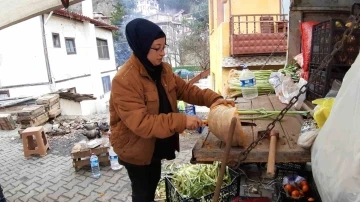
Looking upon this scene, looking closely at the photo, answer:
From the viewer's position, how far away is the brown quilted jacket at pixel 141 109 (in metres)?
1.78

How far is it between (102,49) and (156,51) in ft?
58.0

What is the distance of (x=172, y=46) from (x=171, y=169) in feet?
79.5

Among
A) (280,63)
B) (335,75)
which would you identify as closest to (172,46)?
(280,63)

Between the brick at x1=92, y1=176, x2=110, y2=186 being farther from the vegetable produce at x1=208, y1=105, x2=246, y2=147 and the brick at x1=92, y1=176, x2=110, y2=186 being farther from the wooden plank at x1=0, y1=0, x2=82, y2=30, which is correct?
the vegetable produce at x1=208, y1=105, x2=246, y2=147

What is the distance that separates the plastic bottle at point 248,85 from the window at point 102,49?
15956mm

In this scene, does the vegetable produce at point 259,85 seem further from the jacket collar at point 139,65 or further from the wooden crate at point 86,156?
the wooden crate at point 86,156

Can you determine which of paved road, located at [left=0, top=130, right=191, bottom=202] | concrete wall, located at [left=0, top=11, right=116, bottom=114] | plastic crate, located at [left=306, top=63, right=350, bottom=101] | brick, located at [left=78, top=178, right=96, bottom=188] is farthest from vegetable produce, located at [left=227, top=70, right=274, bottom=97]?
concrete wall, located at [left=0, top=11, right=116, bottom=114]

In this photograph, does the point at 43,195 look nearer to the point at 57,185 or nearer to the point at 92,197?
the point at 57,185

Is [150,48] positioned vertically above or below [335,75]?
above

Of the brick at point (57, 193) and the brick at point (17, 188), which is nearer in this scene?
the brick at point (57, 193)

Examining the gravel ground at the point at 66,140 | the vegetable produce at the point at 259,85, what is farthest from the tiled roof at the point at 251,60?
the vegetable produce at the point at 259,85

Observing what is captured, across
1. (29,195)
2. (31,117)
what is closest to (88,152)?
(29,195)

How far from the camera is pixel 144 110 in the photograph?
5.99 feet

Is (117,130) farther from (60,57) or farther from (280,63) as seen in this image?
(60,57)
